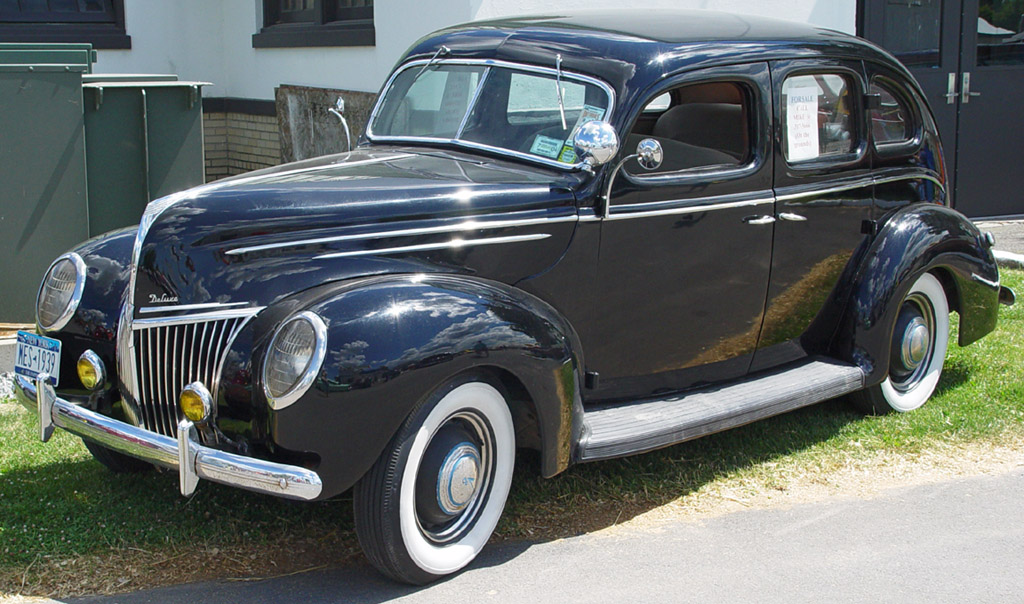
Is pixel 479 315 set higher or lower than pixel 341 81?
lower

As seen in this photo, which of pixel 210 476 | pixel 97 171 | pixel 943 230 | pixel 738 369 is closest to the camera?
pixel 210 476

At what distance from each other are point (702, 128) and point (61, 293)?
2679 mm

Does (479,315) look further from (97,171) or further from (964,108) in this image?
(964,108)

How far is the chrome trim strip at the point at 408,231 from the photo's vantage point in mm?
3385

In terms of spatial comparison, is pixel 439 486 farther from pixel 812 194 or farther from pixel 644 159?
pixel 812 194

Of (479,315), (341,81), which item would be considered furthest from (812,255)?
(341,81)

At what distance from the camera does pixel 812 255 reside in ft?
15.2

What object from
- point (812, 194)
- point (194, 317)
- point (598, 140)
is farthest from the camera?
point (812, 194)

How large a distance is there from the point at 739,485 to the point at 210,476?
2.19 metres

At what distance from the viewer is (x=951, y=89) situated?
9.41m

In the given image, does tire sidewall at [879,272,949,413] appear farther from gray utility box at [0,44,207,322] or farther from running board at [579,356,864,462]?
gray utility box at [0,44,207,322]

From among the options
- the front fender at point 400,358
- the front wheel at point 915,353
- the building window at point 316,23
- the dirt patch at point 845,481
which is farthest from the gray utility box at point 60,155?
the front wheel at point 915,353

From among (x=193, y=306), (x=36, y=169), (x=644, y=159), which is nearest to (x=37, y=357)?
(x=193, y=306)

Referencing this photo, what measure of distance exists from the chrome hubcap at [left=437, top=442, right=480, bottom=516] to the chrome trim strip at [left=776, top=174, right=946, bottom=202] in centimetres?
183
